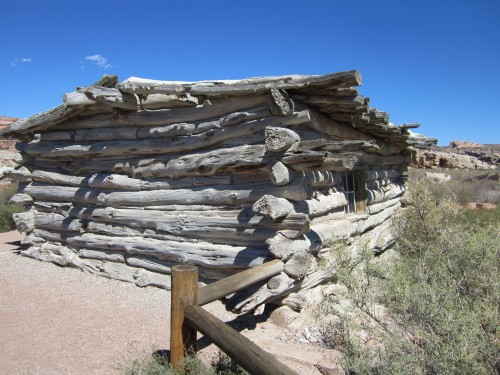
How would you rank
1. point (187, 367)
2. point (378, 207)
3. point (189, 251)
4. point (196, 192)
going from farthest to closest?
point (378, 207)
point (196, 192)
point (189, 251)
point (187, 367)

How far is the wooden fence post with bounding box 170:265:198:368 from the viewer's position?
136 inches

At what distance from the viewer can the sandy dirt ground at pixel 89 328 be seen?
410cm

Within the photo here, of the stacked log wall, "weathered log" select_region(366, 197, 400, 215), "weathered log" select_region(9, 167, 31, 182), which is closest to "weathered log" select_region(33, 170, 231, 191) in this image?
the stacked log wall

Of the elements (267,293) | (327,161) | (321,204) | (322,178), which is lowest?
(267,293)

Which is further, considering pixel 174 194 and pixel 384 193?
pixel 384 193

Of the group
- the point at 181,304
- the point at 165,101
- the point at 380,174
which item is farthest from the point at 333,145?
the point at 380,174

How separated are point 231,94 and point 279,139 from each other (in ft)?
3.31

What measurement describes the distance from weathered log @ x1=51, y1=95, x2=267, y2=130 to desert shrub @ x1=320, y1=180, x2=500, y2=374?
269 cm

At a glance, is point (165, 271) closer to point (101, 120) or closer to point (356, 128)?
point (101, 120)

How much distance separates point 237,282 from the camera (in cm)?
407

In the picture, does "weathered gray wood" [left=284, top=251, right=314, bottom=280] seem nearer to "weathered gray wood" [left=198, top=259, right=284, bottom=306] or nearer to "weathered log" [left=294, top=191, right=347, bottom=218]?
"weathered gray wood" [left=198, top=259, right=284, bottom=306]

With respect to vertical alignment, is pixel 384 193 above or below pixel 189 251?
above

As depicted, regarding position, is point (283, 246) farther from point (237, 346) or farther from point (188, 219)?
point (237, 346)

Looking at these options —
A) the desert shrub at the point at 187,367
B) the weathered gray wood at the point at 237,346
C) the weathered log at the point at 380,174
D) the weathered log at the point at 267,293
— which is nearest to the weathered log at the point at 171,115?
the weathered log at the point at 267,293
